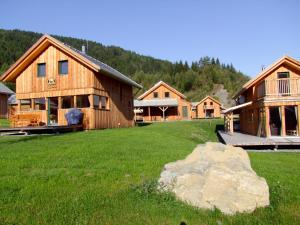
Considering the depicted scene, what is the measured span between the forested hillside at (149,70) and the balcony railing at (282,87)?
286ft

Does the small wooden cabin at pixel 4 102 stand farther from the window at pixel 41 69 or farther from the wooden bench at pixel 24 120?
the wooden bench at pixel 24 120

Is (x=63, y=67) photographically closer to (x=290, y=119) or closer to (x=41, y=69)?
(x=41, y=69)

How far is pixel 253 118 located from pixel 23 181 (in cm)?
2505

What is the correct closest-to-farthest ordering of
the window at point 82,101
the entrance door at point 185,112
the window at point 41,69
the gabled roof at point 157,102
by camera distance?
the window at point 41,69 → the window at point 82,101 → the gabled roof at point 157,102 → the entrance door at point 185,112

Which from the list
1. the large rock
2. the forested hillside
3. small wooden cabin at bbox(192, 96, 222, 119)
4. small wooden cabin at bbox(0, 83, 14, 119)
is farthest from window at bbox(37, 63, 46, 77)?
the forested hillside

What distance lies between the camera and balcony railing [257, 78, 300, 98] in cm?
2508

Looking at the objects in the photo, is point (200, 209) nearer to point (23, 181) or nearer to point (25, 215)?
point (25, 215)

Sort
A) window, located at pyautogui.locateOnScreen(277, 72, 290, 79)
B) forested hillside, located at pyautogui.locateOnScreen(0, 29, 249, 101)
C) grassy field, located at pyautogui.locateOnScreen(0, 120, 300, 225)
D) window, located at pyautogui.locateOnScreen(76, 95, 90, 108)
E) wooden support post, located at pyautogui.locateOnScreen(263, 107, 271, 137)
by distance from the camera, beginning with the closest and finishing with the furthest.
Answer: grassy field, located at pyautogui.locateOnScreen(0, 120, 300, 225)
wooden support post, located at pyautogui.locateOnScreen(263, 107, 271, 137)
window, located at pyautogui.locateOnScreen(76, 95, 90, 108)
window, located at pyautogui.locateOnScreen(277, 72, 290, 79)
forested hillside, located at pyautogui.locateOnScreen(0, 29, 249, 101)

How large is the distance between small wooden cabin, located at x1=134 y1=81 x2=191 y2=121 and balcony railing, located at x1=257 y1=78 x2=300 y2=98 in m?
28.7

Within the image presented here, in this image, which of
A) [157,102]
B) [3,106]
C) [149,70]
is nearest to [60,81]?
[3,106]

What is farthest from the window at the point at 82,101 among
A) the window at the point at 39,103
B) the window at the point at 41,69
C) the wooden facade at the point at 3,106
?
the wooden facade at the point at 3,106

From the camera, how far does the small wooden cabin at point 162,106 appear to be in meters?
55.1

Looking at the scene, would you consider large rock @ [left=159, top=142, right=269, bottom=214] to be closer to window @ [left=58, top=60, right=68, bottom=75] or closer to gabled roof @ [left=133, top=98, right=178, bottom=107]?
window @ [left=58, top=60, right=68, bottom=75]

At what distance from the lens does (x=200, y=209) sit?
641cm
